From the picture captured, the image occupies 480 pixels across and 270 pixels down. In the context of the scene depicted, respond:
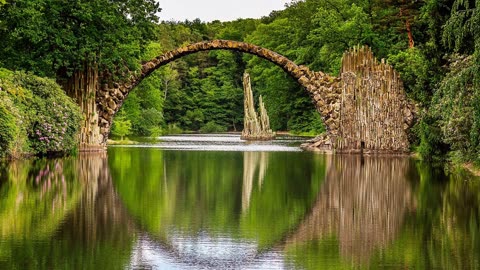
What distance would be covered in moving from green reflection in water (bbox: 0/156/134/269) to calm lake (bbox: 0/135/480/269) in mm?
16

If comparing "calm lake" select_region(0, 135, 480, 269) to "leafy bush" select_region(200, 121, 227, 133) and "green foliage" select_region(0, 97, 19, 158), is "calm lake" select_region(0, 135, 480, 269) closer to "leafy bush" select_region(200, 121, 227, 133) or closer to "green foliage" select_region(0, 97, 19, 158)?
"green foliage" select_region(0, 97, 19, 158)

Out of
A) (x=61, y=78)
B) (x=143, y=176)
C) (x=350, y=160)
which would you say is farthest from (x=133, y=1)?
(x=143, y=176)

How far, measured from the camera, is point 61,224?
11.7 m

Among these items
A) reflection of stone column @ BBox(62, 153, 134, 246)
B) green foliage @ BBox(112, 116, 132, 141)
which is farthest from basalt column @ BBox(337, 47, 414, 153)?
green foliage @ BBox(112, 116, 132, 141)

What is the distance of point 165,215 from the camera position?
522 inches

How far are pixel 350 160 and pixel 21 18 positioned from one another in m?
12.4

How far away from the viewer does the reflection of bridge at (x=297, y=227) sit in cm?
948

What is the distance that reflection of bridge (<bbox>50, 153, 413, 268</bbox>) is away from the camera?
9484mm

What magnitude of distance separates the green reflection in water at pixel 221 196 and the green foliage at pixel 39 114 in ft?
10.2

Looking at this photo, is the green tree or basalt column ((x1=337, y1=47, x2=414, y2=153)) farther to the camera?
basalt column ((x1=337, y1=47, x2=414, y2=153))

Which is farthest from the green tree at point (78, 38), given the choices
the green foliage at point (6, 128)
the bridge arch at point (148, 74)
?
the green foliage at point (6, 128)

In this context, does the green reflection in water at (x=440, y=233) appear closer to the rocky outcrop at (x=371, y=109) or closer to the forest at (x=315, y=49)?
the forest at (x=315, y=49)

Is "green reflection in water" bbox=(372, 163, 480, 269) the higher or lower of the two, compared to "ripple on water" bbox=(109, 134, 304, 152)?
lower

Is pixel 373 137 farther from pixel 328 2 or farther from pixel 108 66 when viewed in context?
pixel 328 2
